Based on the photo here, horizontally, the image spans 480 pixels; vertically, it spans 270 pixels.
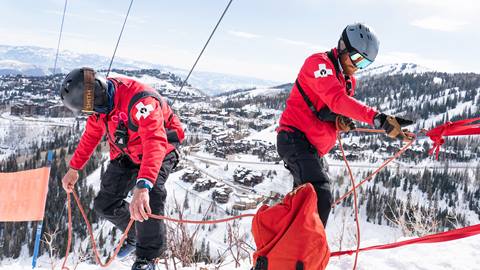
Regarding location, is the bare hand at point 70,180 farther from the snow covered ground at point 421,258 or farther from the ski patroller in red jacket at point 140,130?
the snow covered ground at point 421,258

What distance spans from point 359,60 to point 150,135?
184 cm

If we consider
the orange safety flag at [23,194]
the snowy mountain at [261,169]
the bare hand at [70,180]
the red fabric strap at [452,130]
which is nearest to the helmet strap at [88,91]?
the bare hand at [70,180]

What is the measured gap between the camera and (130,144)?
3.30 meters

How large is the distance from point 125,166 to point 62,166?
85383 mm

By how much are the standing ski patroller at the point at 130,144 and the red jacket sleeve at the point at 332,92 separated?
125 cm

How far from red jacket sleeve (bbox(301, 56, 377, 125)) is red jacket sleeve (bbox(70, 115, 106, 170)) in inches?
73.8

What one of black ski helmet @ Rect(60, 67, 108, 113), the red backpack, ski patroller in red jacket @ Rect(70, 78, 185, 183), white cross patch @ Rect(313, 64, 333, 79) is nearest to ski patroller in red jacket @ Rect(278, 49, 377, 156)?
white cross patch @ Rect(313, 64, 333, 79)

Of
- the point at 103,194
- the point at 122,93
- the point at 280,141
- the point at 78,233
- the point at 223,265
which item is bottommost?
the point at 78,233

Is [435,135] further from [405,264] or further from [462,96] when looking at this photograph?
[462,96]

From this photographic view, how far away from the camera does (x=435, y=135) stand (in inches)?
126

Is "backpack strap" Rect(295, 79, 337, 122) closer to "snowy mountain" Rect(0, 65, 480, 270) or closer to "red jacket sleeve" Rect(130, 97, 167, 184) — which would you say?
"red jacket sleeve" Rect(130, 97, 167, 184)

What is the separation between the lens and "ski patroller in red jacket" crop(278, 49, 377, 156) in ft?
10.2

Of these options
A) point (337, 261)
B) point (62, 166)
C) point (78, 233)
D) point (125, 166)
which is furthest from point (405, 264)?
point (62, 166)

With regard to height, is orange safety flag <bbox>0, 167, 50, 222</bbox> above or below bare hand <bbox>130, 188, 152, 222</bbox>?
below
